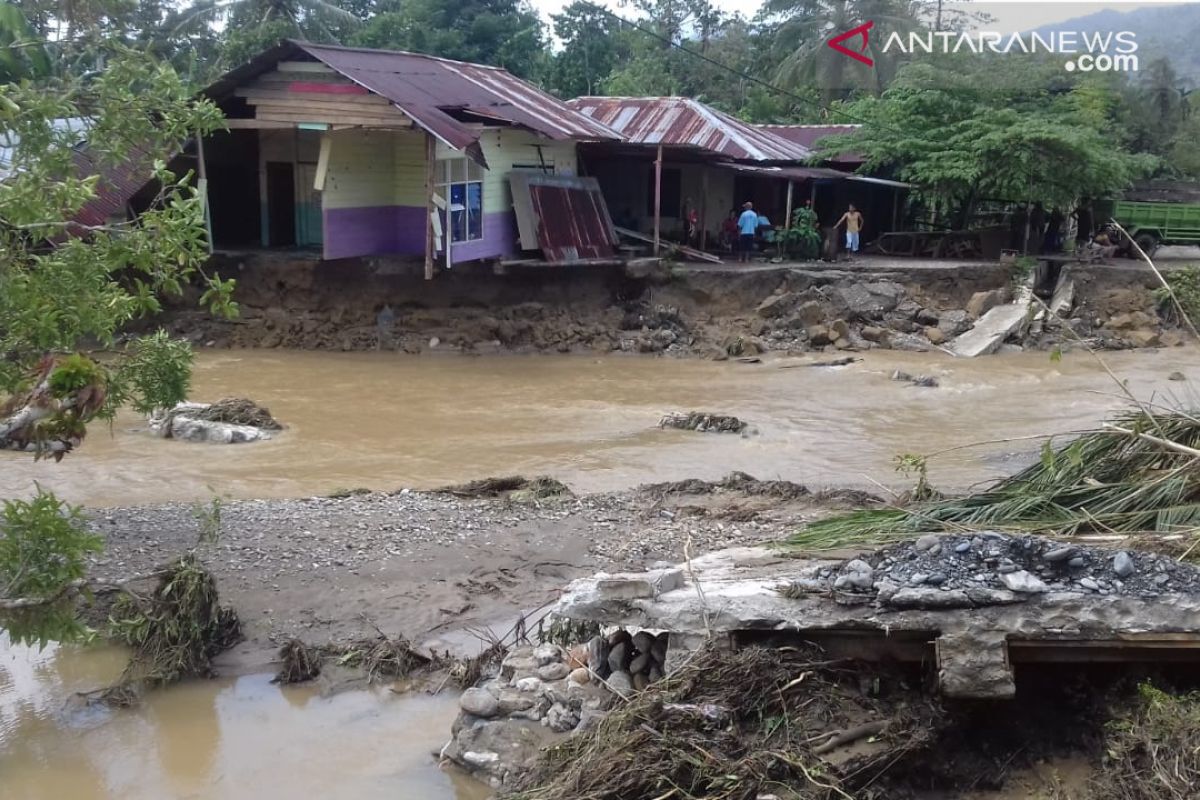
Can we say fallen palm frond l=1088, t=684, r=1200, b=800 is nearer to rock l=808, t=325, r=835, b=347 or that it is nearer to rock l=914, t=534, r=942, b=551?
rock l=914, t=534, r=942, b=551

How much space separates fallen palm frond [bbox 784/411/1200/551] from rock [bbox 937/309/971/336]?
44.9 feet

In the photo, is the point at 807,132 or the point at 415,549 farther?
the point at 807,132

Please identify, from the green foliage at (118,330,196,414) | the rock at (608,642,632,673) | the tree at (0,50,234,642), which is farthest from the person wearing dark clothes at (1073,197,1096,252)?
the tree at (0,50,234,642)

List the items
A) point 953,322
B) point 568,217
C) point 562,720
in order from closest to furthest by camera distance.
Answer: point 562,720 < point 953,322 < point 568,217

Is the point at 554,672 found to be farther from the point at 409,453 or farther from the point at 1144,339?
the point at 1144,339

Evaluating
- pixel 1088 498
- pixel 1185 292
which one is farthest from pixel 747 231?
pixel 1088 498

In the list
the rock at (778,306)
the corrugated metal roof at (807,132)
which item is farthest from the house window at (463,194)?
the corrugated metal roof at (807,132)

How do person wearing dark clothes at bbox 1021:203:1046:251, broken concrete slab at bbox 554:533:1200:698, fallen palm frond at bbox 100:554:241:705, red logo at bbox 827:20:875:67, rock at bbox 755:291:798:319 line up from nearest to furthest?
broken concrete slab at bbox 554:533:1200:698 → fallen palm frond at bbox 100:554:241:705 → rock at bbox 755:291:798:319 → person wearing dark clothes at bbox 1021:203:1046:251 → red logo at bbox 827:20:875:67

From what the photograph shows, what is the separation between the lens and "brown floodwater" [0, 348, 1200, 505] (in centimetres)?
1298

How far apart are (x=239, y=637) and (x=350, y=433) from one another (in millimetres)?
7100

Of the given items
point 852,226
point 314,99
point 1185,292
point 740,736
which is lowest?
point 740,736

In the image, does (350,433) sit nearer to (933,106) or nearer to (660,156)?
(660,156)

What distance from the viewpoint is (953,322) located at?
21172 millimetres

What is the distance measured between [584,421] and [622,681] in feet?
31.8
